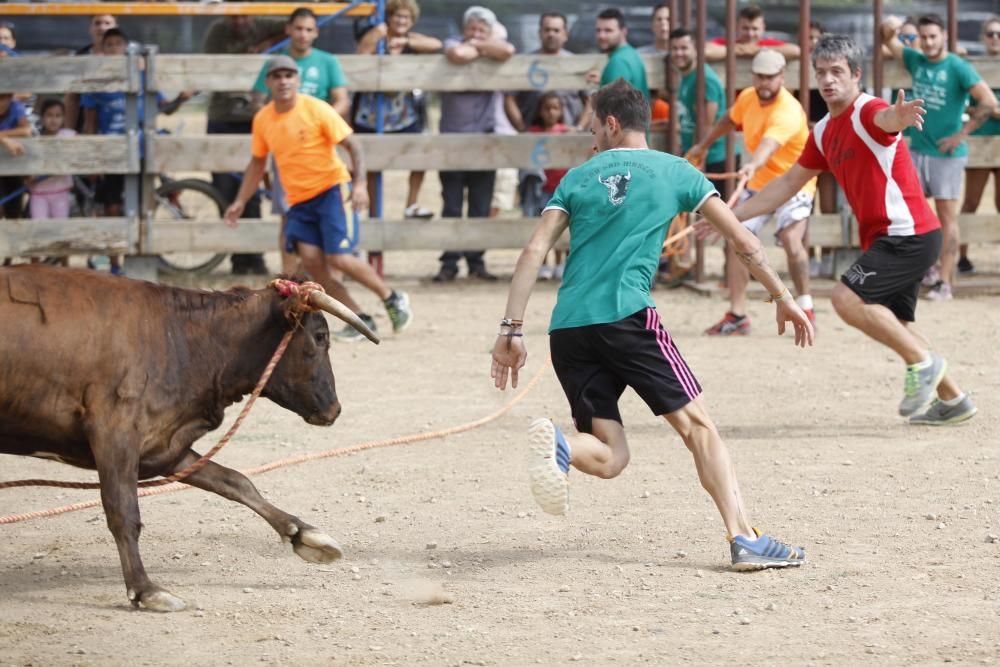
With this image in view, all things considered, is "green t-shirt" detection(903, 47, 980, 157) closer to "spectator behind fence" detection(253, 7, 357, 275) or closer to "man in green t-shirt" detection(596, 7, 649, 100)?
"man in green t-shirt" detection(596, 7, 649, 100)

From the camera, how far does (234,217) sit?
11148mm

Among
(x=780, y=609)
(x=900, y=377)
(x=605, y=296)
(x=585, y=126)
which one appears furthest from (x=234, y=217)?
(x=780, y=609)

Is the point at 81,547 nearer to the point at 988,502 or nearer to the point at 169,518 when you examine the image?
the point at 169,518

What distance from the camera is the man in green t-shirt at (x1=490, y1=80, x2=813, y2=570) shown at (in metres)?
5.64

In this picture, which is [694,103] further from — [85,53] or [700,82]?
[85,53]

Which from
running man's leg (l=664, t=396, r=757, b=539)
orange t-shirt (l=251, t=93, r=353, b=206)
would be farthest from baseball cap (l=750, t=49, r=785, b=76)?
running man's leg (l=664, t=396, r=757, b=539)

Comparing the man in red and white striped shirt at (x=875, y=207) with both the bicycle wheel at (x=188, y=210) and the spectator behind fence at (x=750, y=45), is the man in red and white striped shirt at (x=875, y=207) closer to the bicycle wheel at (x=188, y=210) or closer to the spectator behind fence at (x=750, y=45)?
the spectator behind fence at (x=750, y=45)

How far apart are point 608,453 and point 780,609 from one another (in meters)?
0.85

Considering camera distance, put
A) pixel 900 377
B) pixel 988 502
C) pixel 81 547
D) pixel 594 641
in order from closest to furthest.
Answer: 1. pixel 594 641
2. pixel 81 547
3. pixel 988 502
4. pixel 900 377

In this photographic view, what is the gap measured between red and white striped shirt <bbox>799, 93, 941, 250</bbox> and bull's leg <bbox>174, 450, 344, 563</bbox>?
3410 millimetres

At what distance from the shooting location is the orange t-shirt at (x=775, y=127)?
1093 centimetres

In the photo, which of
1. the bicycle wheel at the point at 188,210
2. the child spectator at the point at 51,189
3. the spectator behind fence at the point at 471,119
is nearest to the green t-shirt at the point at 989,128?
the spectator behind fence at the point at 471,119

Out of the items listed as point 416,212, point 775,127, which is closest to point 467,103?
point 416,212

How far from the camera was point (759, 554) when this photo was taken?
5688 mm
